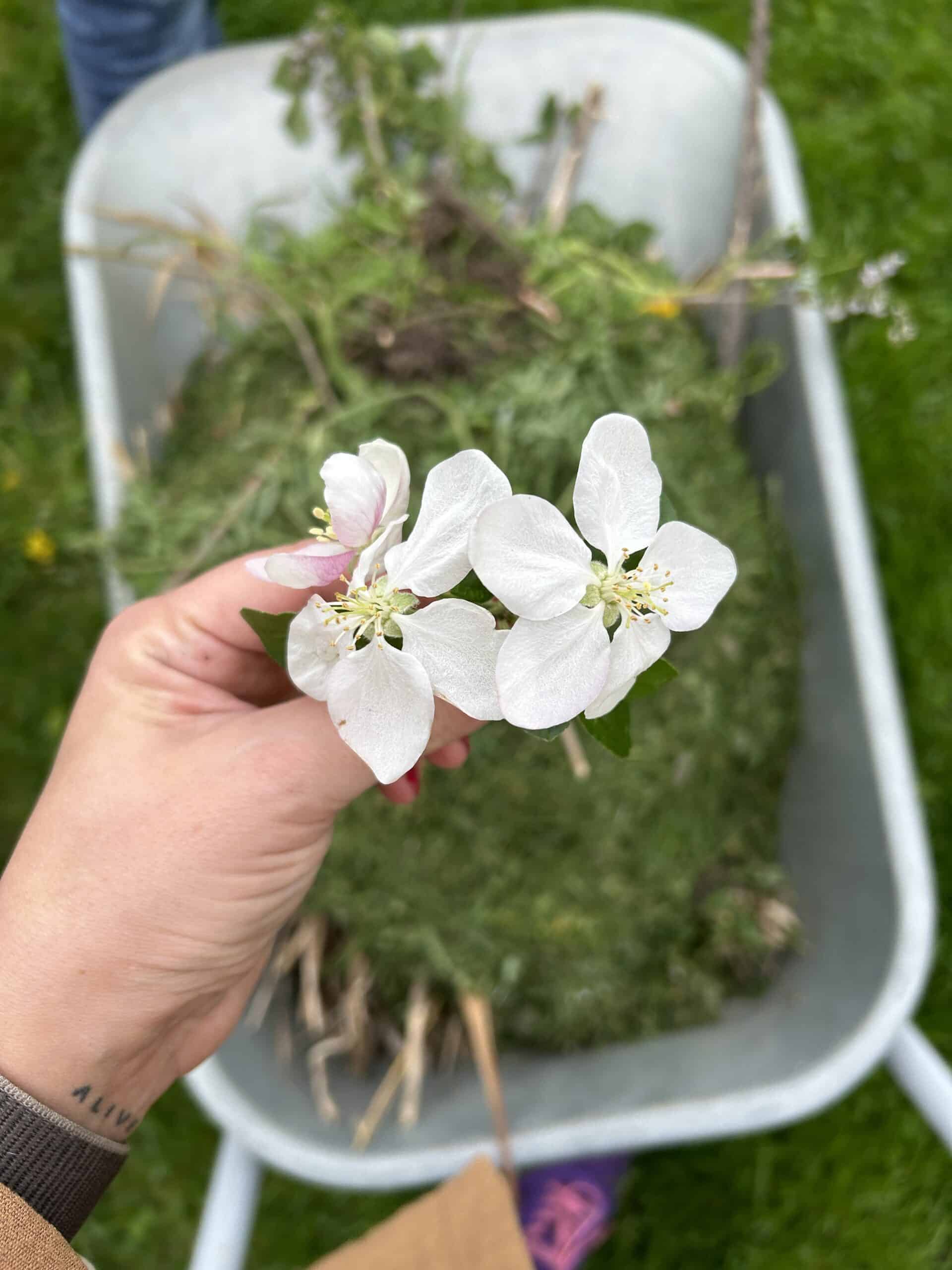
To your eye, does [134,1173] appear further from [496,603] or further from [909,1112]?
[496,603]

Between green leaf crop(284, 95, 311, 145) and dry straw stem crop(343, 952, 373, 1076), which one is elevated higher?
green leaf crop(284, 95, 311, 145)

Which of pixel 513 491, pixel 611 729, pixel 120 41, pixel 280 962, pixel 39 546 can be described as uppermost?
pixel 120 41

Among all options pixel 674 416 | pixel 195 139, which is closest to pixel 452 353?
pixel 674 416

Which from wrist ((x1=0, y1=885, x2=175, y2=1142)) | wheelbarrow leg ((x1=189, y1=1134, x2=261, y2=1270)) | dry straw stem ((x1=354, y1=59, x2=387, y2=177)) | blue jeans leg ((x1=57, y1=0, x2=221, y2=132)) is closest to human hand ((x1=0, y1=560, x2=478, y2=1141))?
wrist ((x1=0, y1=885, x2=175, y2=1142))

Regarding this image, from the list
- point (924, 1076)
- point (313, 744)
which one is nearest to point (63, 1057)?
point (313, 744)

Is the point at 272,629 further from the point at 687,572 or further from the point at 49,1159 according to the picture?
the point at 49,1159

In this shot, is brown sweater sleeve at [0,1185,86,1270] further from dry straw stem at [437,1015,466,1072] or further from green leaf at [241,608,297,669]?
dry straw stem at [437,1015,466,1072]
